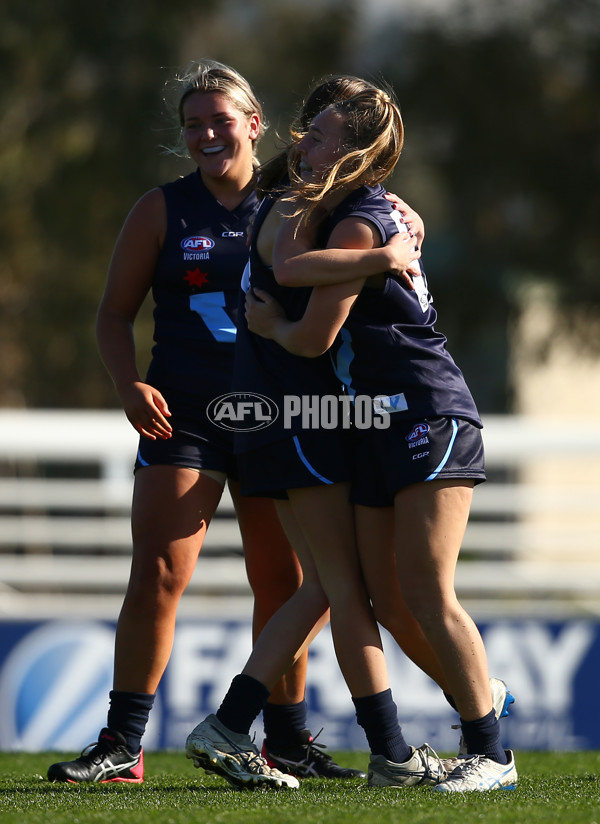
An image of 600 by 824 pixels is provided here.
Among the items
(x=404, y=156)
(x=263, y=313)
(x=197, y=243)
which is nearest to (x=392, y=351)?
(x=263, y=313)

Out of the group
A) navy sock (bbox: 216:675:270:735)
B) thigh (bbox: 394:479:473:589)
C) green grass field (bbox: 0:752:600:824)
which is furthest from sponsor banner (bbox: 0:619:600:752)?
thigh (bbox: 394:479:473:589)

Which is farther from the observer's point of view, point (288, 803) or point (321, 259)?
point (321, 259)

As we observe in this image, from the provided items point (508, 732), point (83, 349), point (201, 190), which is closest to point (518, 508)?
point (508, 732)

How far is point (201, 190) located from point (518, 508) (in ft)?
13.1

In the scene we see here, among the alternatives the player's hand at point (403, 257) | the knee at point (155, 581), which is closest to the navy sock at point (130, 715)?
the knee at point (155, 581)

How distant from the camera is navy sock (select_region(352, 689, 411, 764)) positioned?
302 centimetres

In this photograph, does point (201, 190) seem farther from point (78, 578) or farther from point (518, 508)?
point (518, 508)

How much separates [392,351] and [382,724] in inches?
38.0

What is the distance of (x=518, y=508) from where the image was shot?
7027mm

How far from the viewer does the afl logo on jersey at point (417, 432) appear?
293cm

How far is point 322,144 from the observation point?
300 centimetres

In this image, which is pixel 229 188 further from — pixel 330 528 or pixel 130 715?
pixel 130 715

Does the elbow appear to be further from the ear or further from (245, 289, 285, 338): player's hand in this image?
the ear

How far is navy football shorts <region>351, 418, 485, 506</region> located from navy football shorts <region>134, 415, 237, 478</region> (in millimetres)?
556
